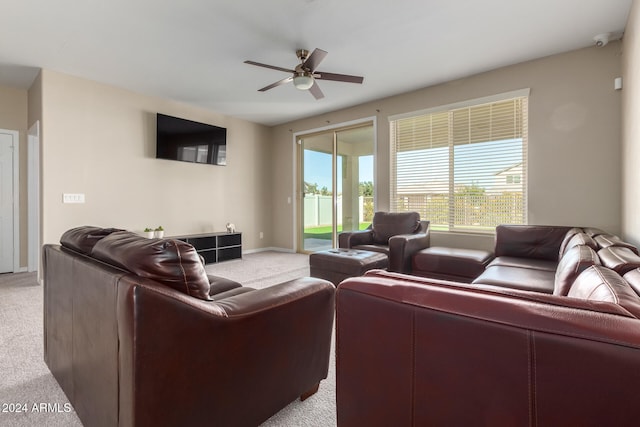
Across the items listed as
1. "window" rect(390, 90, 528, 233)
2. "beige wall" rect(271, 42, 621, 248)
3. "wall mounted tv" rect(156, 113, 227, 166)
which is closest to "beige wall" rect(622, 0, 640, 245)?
"beige wall" rect(271, 42, 621, 248)

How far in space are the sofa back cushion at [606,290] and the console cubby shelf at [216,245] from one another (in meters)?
4.93

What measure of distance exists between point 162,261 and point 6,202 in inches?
204

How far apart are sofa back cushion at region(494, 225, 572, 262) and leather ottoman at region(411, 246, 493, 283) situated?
0.72 feet

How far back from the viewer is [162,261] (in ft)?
3.51

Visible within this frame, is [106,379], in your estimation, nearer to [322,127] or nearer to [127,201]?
[127,201]

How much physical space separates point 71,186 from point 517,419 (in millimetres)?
5079

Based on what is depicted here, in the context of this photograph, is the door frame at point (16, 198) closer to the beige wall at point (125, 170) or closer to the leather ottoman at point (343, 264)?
the beige wall at point (125, 170)

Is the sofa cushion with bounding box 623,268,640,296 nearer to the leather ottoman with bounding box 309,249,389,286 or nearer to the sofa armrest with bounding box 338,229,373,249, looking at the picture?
the leather ottoman with bounding box 309,249,389,286

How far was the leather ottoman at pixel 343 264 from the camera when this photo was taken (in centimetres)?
316

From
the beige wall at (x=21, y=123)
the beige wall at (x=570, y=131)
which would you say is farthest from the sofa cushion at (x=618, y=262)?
the beige wall at (x=21, y=123)

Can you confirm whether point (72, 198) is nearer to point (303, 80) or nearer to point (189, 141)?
point (189, 141)

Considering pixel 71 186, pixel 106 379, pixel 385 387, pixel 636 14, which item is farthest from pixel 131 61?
pixel 636 14

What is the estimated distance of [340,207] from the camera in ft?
19.5

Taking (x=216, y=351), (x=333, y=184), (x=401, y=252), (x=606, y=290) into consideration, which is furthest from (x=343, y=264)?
(x=333, y=184)
